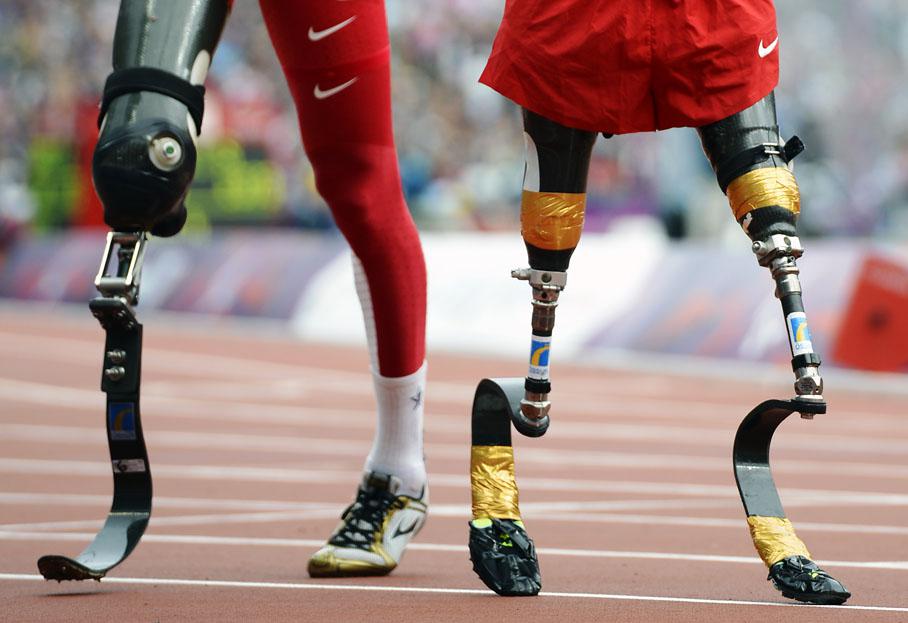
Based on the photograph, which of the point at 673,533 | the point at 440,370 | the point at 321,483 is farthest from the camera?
the point at 440,370

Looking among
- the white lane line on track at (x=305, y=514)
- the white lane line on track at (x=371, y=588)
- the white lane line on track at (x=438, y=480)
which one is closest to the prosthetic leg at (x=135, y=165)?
the white lane line on track at (x=371, y=588)

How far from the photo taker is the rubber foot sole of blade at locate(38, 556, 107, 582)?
10.9ft

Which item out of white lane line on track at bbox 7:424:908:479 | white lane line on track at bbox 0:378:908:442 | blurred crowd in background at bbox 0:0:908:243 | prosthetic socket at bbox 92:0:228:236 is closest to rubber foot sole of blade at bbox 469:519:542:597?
prosthetic socket at bbox 92:0:228:236

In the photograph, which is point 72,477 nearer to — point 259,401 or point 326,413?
point 326,413

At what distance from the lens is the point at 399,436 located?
4270mm

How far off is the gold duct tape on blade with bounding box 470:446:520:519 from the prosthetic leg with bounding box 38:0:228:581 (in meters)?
0.73

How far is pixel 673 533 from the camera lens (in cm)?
497

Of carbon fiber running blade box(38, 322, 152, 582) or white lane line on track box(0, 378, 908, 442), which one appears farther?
white lane line on track box(0, 378, 908, 442)

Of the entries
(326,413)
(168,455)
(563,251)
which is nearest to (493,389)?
(563,251)

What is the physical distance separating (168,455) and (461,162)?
2655 cm

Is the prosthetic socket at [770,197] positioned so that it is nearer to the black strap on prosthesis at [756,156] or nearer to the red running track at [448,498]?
the black strap on prosthesis at [756,156]

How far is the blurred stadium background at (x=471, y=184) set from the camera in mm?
14672

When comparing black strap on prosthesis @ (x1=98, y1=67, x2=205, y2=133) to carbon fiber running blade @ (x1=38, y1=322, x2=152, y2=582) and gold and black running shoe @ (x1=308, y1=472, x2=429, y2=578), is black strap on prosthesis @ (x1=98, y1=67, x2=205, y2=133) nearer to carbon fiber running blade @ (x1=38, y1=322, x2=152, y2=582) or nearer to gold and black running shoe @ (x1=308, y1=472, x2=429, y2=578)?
carbon fiber running blade @ (x1=38, y1=322, x2=152, y2=582)

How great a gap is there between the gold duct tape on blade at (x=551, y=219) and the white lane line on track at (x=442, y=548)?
1141mm
